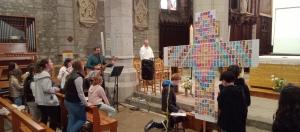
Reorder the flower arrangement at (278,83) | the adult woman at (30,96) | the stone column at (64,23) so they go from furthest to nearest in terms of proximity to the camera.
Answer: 1. the stone column at (64,23)
2. the flower arrangement at (278,83)
3. the adult woman at (30,96)

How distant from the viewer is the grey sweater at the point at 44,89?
135 inches

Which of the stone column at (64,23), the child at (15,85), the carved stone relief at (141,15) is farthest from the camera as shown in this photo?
the carved stone relief at (141,15)

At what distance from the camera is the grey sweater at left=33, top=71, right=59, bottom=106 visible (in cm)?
342

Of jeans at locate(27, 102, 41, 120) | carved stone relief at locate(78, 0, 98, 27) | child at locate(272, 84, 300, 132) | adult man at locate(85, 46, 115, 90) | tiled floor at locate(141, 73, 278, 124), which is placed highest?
carved stone relief at locate(78, 0, 98, 27)

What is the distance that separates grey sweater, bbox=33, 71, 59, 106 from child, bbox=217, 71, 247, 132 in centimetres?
242

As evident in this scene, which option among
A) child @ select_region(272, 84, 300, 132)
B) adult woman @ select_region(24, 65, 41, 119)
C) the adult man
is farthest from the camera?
the adult man

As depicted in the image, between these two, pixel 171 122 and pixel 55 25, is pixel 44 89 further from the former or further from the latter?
pixel 55 25

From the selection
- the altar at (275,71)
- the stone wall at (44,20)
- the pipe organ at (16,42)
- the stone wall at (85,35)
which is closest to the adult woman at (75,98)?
the pipe organ at (16,42)

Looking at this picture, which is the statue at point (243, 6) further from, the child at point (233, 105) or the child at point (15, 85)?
the child at point (15, 85)

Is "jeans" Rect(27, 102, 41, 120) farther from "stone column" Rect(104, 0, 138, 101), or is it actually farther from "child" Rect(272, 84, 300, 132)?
"child" Rect(272, 84, 300, 132)

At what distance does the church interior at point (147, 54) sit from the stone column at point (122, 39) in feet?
→ 0.09

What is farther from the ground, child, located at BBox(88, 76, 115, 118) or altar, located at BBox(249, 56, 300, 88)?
altar, located at BBox(249, 56, 300, 88)

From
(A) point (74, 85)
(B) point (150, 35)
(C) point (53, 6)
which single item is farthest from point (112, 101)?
(B) point (150, 35)

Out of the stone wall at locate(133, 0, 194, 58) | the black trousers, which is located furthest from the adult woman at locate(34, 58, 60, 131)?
the stone wall at locate(133, 0, 194, 58)
